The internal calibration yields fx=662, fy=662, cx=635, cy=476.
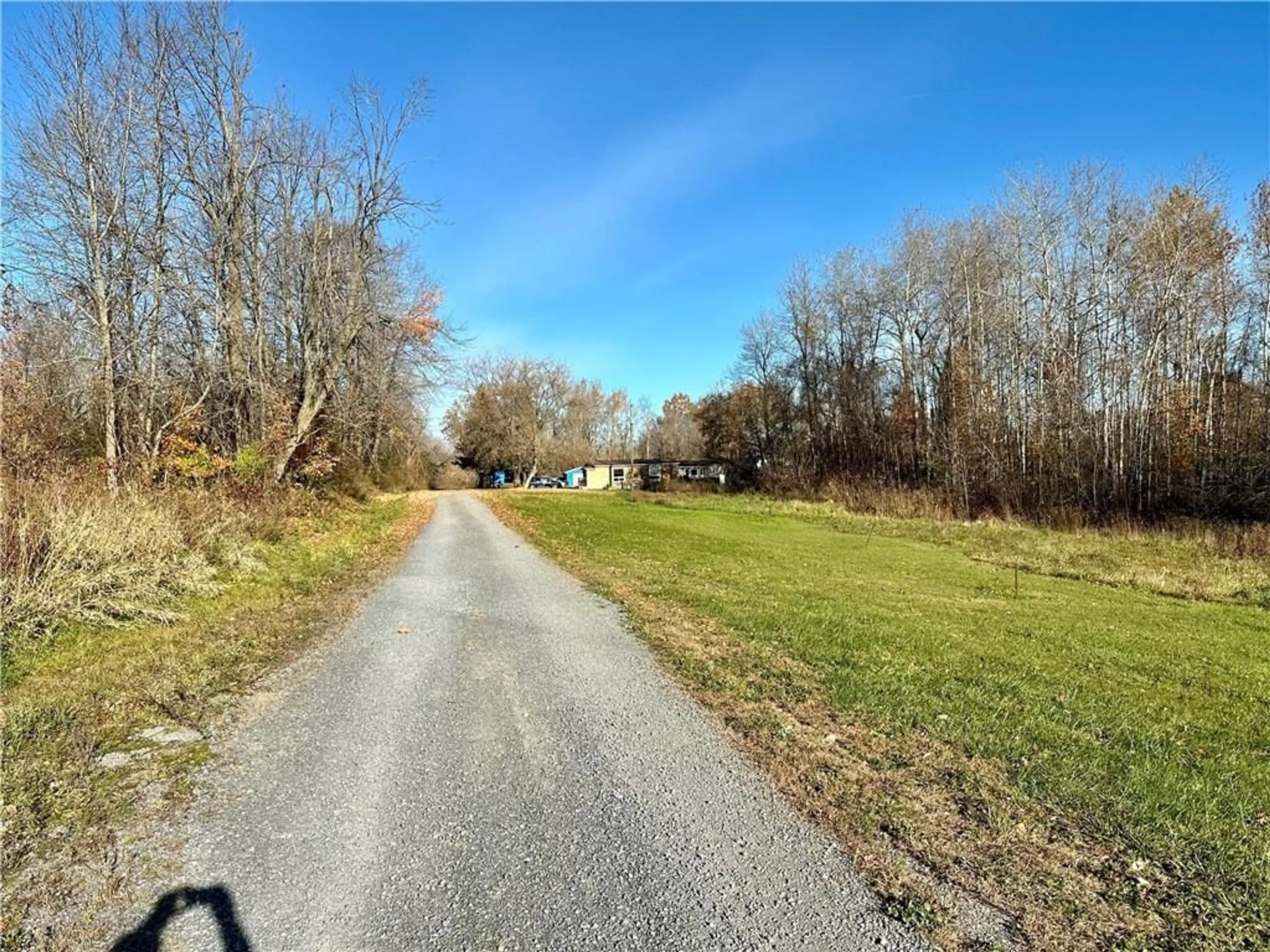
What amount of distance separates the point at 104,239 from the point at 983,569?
18.9m

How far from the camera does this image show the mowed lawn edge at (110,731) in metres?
2.62

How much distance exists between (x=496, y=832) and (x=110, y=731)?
9.31ft

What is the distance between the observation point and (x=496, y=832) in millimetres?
3146

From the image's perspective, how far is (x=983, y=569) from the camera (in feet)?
48.2

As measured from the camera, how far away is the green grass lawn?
3166mm

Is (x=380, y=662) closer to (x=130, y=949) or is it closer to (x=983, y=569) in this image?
(x=130, y=949)

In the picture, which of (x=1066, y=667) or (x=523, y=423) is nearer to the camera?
(x=1066, y=667)

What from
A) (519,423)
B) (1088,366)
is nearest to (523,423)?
(519,423)

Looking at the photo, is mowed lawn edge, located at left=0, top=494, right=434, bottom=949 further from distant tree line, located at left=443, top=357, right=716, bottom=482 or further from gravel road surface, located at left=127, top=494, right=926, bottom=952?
distant tree line, located at left=443, top=357, right=716, bottom=482

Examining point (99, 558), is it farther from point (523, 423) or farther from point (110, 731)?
point (523, 423)

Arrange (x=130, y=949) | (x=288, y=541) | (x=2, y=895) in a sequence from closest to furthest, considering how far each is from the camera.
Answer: (x=130, y=949)
(x=2, y=895)
(x=288, y=541)

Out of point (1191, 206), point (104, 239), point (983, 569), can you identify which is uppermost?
point (1191, 206)

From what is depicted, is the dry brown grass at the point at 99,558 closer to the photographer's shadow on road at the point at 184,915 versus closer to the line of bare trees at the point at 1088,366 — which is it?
the photographer's shadow on road at the point at 184,915

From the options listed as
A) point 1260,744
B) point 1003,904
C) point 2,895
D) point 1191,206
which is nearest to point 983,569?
point 1260,744
